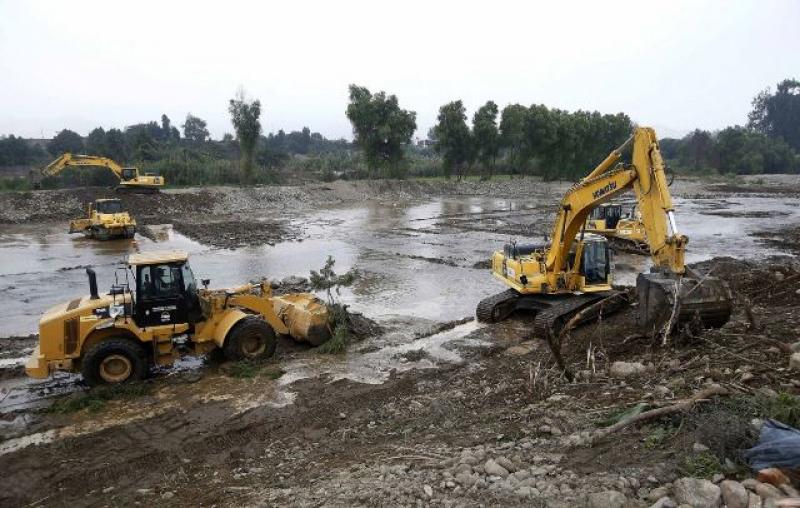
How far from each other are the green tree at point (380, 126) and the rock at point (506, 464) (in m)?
53.0

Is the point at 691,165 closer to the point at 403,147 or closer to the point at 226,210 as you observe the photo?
the point at 403,147

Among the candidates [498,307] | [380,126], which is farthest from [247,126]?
[498,307]

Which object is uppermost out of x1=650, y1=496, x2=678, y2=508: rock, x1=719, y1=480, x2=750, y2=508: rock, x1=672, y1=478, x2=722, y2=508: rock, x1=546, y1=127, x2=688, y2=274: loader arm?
x1=546, y1=127, x2=688, y2=274: loader arm

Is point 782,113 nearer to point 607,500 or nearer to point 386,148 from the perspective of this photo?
point 386,148

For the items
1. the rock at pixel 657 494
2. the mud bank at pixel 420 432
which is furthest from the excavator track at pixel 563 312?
the rock at pixel 657 494

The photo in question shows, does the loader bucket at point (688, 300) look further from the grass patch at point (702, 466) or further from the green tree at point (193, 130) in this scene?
the green tree at point (193, 130)

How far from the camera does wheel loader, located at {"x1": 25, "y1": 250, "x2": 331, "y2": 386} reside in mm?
9375

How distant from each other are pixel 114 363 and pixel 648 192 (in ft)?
29.3

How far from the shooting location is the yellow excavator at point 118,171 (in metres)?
36.2

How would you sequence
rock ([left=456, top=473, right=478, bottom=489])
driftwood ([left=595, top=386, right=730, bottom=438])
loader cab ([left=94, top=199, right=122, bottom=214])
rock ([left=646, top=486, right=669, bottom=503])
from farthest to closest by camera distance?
1. loader cab ([left=94, top=199, right=122, bottom=214])
2. driftwood ([left=595, top=386, right=730, bottom=438])
3. rock ([left=456, top=473, right=478, bottom=489])
4. rock ([left=646, top=486, right=669, bottom=503])

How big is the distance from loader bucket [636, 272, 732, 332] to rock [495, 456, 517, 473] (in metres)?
4.24

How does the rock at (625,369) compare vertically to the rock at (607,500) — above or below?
below

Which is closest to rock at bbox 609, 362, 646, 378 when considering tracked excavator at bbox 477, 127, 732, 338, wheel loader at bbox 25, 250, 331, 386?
tracked excavator at bbox 477, 127, 732, 338

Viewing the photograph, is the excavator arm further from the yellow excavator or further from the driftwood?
the driftwood
